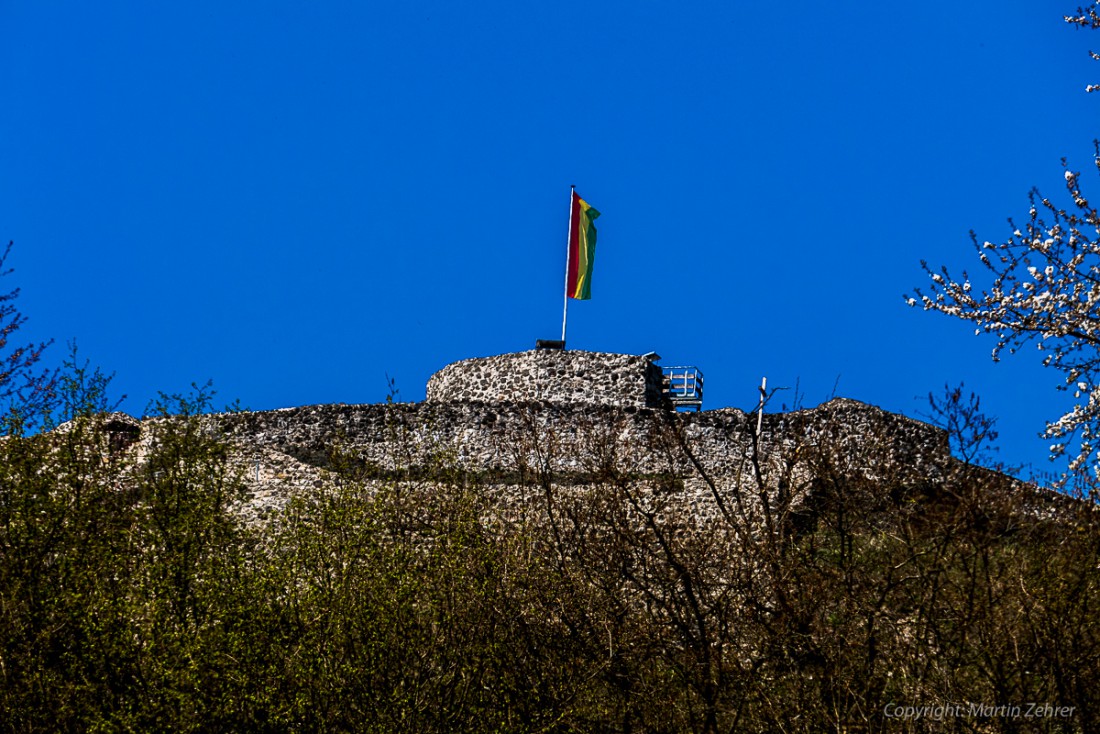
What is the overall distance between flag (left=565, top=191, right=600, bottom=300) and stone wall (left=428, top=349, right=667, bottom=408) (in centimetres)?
208

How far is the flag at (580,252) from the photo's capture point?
28.5 metres

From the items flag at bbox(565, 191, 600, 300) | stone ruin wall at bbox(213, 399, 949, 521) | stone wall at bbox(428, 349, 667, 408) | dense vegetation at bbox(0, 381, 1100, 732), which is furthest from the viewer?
flag at bbox(565, 191, 600, 300)

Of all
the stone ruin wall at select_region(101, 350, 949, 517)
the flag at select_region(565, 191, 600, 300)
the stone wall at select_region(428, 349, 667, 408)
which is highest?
the flag at select_region(565, 191, 600, 300)

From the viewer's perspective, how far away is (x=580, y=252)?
28.6 metres

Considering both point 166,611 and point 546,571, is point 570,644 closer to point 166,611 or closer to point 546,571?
point 546,571

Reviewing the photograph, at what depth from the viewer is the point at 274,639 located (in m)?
12.7

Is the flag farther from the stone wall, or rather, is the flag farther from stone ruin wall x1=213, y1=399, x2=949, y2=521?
stone ruin wall x1=213, y1=399, x2=949, y2=521

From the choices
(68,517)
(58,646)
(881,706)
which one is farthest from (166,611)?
(881,706)

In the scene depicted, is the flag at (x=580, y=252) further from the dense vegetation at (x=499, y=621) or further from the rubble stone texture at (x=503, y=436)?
the dense vegetation at (x=499, y=621)

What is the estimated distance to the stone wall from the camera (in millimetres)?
26531

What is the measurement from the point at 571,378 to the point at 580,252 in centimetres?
343

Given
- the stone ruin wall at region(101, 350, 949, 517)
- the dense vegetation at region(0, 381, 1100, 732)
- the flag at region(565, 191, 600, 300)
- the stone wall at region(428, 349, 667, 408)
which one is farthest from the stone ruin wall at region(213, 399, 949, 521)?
the dense vegetation at region(0, 381, 1100, 732)

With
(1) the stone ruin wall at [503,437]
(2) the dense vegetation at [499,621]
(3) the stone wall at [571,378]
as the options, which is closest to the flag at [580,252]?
(3) the stone wall at [571,378]

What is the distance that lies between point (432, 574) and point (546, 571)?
1651 mm
